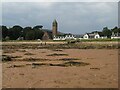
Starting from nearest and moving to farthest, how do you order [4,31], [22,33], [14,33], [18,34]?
[4,31]
[14,33]
[18,34]
[22,33]

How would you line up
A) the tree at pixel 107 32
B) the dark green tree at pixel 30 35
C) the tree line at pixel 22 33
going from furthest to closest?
the tree at pixel 107 32
the dark green tree at pixel 30 35
the tree line at pixel 22 33

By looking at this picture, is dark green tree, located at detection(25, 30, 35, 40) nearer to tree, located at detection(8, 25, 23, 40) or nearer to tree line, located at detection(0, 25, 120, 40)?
tree line, located at detection(0, 25, 120, 40)

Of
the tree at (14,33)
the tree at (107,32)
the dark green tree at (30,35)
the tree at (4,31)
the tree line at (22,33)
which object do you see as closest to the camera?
the tree at (4,31)

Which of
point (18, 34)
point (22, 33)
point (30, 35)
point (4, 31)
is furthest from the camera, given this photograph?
point (22, 33)

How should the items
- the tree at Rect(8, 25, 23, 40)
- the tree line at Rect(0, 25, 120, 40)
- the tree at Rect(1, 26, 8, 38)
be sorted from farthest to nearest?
the tree at Rect(8, 25, 23, 40), the tree line at Rect(0, 25, 120, 40), the tree at Rect(1, 26, 8, 38)

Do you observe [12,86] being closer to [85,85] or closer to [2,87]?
[2,87]

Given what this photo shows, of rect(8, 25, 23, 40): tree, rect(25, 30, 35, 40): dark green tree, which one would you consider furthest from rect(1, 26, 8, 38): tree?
rect(25, 30, 35, 40): dark green tree

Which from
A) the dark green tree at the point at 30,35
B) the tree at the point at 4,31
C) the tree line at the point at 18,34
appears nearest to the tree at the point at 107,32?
the tree line at the point at 18,34

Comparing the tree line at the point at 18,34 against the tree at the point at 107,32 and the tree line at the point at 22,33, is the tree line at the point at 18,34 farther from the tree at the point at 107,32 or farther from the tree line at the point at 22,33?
the tree at the point at 107,32

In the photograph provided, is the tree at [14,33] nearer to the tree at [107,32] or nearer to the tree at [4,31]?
the tree at [4,31]

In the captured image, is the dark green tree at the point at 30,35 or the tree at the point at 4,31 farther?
the dark green tree at the point at 30,35

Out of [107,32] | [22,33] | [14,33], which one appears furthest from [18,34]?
[107,32]

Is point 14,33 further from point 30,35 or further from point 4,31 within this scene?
point 30,35

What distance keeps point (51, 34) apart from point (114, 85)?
5437 inches
